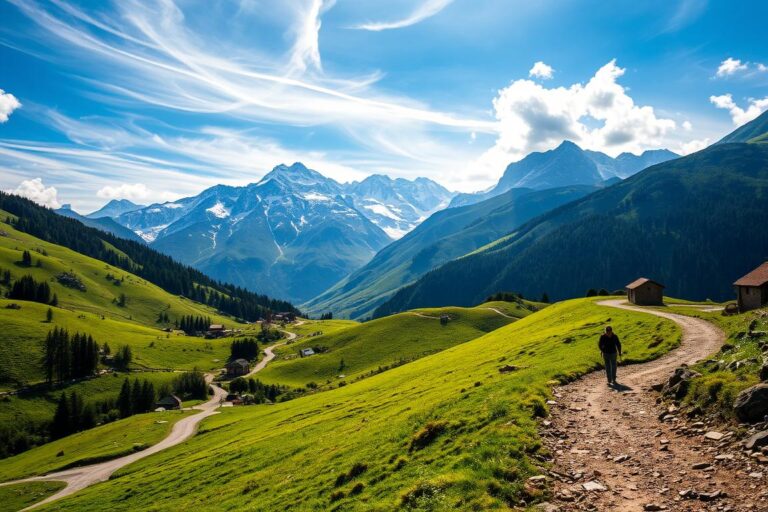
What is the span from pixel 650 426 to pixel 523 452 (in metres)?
6.51

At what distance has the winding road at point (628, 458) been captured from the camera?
44.3 feet

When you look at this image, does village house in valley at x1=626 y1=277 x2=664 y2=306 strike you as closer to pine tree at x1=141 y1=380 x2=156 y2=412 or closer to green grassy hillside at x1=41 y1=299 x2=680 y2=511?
green grassy hillside at x1=41 y1=299 x2=680 y2=511

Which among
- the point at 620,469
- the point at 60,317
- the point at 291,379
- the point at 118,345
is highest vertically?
the point at 60,317

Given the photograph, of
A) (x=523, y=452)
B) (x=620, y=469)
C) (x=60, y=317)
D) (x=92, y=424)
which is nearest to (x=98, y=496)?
(x=523, y=452)

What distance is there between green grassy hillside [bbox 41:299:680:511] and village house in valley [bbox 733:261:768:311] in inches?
624

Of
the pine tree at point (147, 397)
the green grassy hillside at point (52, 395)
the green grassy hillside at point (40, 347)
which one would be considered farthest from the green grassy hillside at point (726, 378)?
the green grassy hillside at point (40, 347)

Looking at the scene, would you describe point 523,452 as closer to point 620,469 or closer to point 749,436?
point 620,469

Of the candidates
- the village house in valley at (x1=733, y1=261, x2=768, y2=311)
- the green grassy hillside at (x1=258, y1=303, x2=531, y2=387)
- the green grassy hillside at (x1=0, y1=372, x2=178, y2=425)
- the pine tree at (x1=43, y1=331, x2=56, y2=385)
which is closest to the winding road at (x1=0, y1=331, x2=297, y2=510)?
the green grassy hillside at (x1=258, y1=303, x2=531, y2=387)

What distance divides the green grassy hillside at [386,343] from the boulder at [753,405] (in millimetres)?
109385

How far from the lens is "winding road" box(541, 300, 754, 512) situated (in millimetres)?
13500

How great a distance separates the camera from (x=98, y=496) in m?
50.3

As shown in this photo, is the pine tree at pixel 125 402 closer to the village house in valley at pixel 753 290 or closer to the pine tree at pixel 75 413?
the pine tree at pixel 75 413

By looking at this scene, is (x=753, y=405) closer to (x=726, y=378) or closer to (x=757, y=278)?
(x=726, y=378)

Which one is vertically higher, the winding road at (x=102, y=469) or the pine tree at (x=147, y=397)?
the pine tree at (x=147, y=397)
